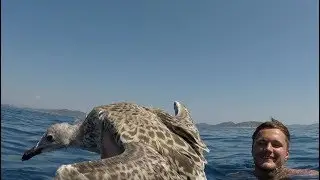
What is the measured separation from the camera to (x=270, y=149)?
344 inches

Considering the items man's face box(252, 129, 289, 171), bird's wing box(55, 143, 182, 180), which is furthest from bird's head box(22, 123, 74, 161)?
man's face box(252, 129, 289, 171)

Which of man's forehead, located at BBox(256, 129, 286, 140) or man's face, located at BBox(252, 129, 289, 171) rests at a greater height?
man's forehead, located at BBox(256, 129, 286, 140)

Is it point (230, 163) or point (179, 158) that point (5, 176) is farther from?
point (230, 163)

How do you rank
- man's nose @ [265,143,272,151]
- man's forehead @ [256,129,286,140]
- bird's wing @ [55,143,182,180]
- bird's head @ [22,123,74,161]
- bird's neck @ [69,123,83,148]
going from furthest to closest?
man's forehead @ [256,129,286,140]
man's nose @ [265,143,272,151]
bird's head @ [22,123,74,161]
bird's neck @ [69,123,83,148]
bird's wing @ [55,143,182,180]

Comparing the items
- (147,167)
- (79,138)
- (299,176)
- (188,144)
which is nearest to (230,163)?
(299,176)

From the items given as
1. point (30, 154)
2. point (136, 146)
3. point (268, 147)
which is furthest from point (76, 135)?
point (268, 147)

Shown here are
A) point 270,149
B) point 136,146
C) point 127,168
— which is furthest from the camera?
point 270,149

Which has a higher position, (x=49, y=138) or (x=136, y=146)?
(x=136, y=146)

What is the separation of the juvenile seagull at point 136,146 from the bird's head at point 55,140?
1.62ft

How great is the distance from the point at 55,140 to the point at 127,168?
3.57 meters

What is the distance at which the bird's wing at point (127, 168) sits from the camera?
154 inches

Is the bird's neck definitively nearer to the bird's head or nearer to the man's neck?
the bird's head

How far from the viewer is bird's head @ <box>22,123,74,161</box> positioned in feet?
23.2

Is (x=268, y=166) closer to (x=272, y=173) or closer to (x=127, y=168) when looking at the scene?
(x=272, y=173)
